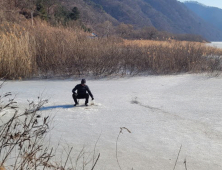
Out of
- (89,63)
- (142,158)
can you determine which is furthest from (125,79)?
(142,158)

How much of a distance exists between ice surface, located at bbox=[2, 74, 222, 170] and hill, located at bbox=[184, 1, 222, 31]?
428ft

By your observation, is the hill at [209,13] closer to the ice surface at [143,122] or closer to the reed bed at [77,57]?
the reed bed at [77,57]

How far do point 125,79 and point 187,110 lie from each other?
3047mm

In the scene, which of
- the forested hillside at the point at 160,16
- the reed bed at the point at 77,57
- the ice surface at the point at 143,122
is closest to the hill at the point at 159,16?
the forested hillside at the point at 160,16

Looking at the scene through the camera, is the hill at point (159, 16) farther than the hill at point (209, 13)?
No

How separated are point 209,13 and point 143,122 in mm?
153264

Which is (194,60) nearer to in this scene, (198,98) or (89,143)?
(198,98)

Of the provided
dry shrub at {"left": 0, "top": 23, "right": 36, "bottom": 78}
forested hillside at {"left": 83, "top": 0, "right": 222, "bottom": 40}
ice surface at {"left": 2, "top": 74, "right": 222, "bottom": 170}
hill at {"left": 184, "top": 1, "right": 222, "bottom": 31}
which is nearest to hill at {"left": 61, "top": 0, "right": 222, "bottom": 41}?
forested hillside at {"left": 83, "top": 0, "right": 222, "bottom": 40}

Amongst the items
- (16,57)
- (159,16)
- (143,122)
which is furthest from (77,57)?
(159,16)

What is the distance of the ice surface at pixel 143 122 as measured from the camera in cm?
233

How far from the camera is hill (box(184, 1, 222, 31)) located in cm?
12438

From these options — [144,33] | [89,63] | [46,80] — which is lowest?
[46,80]

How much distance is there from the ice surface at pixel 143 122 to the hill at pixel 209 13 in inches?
5130

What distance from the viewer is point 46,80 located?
6570 mm
